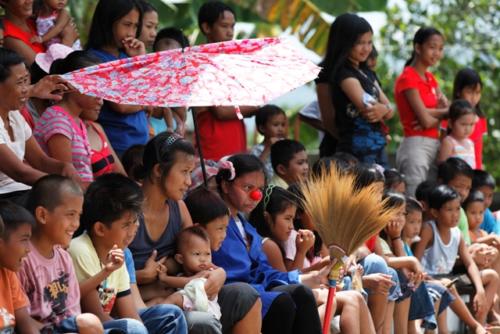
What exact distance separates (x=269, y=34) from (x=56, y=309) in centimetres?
1128

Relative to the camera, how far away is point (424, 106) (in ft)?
29.3

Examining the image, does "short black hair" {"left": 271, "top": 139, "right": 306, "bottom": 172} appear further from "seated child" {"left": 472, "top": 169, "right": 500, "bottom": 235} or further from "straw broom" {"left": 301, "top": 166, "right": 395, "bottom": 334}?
"seated child" {"left": 472, "top": 169, "right": 500, "bottom": 235}

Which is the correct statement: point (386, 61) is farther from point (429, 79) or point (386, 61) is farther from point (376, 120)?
point (376, 120)

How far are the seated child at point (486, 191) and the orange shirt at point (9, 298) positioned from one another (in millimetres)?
5340

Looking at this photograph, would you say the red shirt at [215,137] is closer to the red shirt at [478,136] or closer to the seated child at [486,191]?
the seated child at [486,191]

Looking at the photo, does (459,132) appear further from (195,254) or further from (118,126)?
(195,254)

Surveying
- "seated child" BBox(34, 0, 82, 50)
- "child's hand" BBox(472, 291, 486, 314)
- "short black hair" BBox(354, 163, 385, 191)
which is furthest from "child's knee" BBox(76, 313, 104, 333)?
"child's hand" BBox(472, 291, 486, 314)

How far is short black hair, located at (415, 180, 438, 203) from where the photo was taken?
8398 millimetres

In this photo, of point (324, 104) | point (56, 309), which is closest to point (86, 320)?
point (56, 309)

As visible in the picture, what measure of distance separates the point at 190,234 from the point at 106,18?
64.4 inches

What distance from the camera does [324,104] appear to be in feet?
27.4

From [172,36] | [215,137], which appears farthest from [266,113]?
[172,36]

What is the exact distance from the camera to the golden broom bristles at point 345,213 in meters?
5.75

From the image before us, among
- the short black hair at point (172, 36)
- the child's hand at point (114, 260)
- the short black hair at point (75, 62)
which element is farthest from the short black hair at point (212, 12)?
the child's hand at point (114, 260)
